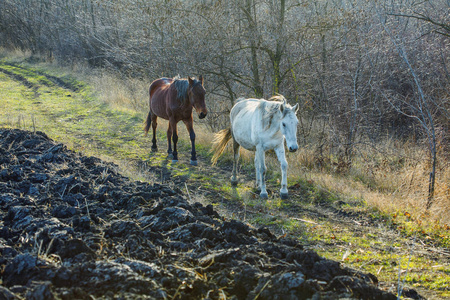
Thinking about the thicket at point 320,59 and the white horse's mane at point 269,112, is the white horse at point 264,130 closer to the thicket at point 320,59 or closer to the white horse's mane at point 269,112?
the white horse's mane at point 269,112

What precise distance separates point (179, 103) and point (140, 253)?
23.1 feet

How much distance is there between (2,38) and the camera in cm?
3403

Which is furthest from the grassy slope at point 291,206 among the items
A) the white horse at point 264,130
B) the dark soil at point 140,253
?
the dark soil at point 140,253

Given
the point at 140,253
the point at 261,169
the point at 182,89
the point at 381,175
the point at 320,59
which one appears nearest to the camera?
the point at 140,253

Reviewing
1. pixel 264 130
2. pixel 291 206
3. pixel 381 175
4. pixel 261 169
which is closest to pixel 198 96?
pixel 264 130

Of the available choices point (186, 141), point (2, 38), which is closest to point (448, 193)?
point (186, 141)

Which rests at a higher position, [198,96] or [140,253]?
[198,96]

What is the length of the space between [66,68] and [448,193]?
25.5m

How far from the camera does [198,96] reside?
1003 centimetres

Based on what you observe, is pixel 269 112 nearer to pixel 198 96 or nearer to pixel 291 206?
pixel 291 206

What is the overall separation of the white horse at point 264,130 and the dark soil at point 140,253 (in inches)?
88.0

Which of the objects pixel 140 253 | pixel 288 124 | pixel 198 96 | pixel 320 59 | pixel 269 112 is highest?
pixel 320 59

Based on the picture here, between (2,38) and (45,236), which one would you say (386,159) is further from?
(2,38)

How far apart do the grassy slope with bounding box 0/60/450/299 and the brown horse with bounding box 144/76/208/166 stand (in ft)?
2.33
